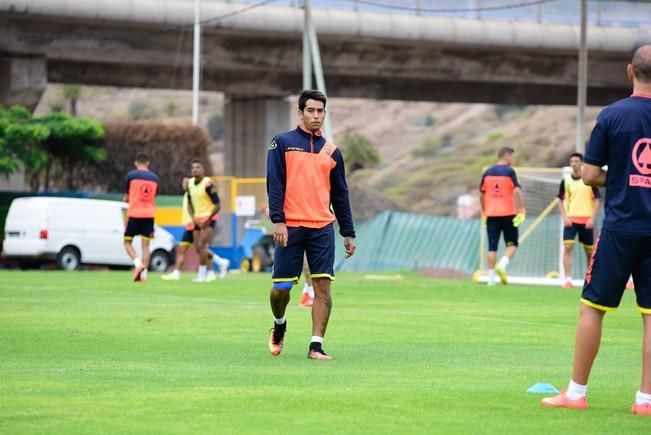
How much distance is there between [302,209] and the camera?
1309 cm

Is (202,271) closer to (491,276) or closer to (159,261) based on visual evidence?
(491,276)

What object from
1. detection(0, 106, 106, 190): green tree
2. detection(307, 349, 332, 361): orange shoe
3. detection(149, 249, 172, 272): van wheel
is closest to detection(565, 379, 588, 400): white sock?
detection(307, 349, 332, 361): orange shoe

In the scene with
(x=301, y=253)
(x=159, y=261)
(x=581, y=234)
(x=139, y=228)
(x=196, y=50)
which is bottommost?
(x=159, y=261)

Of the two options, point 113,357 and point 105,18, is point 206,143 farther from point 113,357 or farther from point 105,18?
point 113,357

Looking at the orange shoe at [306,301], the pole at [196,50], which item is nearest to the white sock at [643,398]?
the orange shoe at [306,301]

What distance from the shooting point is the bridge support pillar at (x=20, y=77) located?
2009 inches

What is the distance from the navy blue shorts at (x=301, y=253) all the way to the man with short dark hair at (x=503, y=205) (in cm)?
1570

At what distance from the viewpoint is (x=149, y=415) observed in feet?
28.8

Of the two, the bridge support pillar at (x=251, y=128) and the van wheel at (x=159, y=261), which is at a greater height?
the bridge support pillar at (x=251, y=128)

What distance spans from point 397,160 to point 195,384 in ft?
298

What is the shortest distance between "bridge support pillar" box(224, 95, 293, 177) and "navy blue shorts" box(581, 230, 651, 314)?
→ 1979 inches

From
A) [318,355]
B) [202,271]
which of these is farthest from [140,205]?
[318,355]

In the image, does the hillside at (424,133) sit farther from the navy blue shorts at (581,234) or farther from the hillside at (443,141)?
the navy blue shorts at (581,234)

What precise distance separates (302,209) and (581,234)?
639 inches
